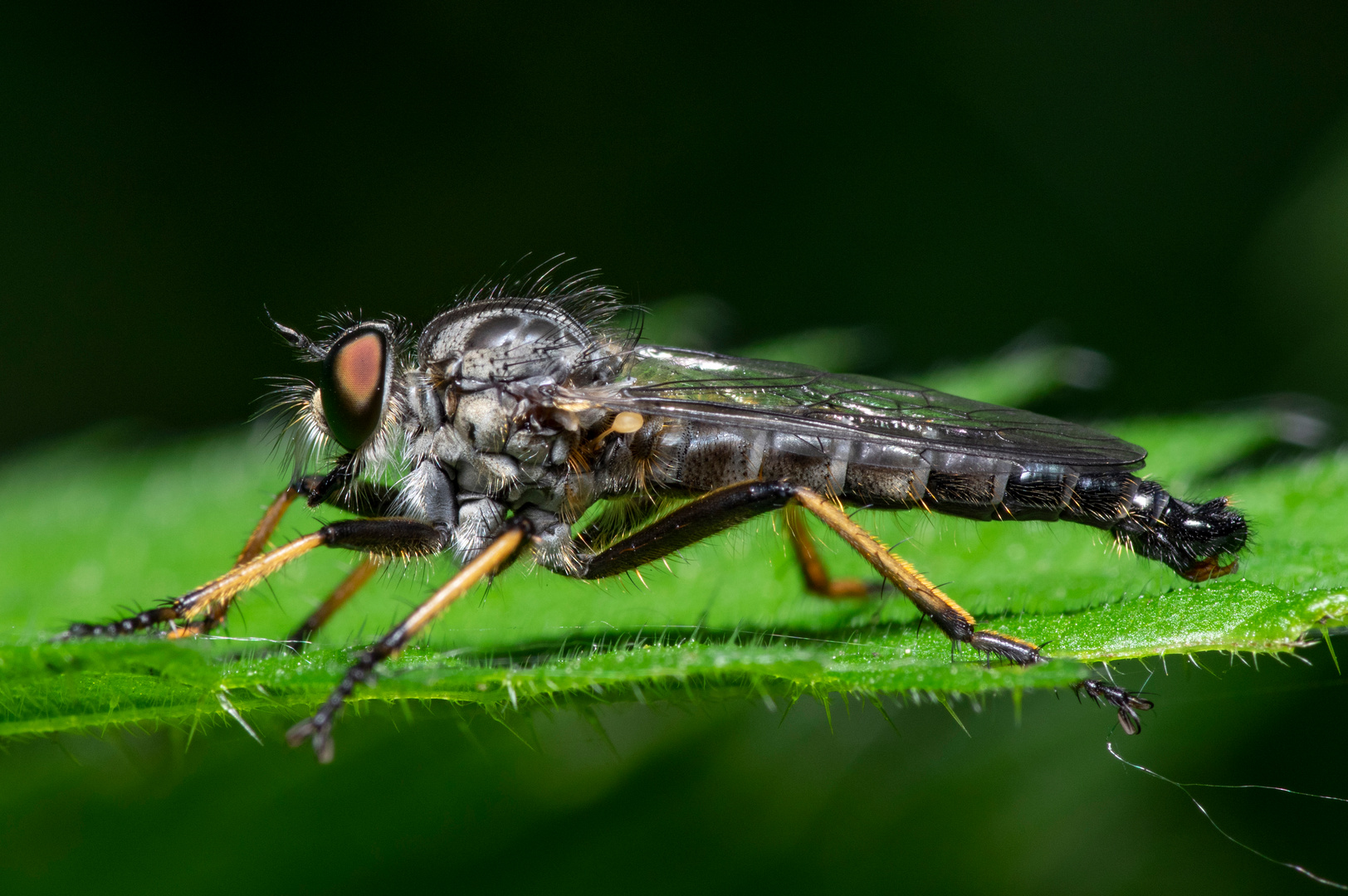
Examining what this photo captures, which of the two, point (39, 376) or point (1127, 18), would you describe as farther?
point (39, 376)

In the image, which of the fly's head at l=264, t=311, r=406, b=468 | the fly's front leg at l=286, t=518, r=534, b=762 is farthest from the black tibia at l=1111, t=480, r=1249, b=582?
the fly's head at l=264, t=311, r=406, b=468

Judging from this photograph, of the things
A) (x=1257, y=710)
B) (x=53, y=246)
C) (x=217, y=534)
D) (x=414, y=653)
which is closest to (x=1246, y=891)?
(x=1257, y=710)

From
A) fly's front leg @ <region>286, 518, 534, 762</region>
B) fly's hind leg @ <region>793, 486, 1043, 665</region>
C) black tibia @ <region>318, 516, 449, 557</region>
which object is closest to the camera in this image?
fly's front leg @ <region>286, 518, 534, 762</region>

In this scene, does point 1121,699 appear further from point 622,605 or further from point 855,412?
point 622,605

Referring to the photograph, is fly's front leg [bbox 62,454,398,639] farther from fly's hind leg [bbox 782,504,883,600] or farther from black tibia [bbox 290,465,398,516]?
fly's hind leg [bbox 782,504,883,600]

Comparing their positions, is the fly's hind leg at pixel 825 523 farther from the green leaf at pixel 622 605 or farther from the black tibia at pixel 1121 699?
the green leaf at pixel 622 605

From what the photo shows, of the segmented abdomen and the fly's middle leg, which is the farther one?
the fly's middle leg

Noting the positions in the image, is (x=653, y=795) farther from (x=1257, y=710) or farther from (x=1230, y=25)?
(x=1230, y=25)
